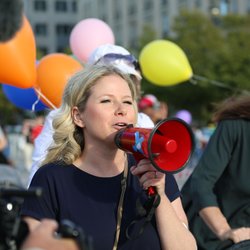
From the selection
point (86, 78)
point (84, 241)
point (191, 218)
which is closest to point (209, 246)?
point (191, 218)

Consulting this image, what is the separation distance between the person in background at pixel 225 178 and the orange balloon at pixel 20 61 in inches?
56.5

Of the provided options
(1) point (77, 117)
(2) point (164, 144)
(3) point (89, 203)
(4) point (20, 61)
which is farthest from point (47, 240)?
(4) point (20, 61)

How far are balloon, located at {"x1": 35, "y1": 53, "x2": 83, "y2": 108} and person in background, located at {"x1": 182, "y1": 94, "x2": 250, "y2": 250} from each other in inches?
59.1

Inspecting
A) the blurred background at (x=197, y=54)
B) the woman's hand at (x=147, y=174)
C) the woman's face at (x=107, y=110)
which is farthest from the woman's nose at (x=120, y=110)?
the blurred background at (x=197, y=54)

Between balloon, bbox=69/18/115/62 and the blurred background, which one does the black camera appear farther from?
the blurred background

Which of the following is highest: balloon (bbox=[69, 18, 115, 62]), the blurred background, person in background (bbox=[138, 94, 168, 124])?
balloon (bbox=[69, 18, 115, 62])

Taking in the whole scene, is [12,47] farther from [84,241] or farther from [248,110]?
[84,241]

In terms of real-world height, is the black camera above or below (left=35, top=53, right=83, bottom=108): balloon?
above

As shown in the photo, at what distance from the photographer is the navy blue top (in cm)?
208

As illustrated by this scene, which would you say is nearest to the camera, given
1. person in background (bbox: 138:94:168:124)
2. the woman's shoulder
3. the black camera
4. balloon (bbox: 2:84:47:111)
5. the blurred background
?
the black camera

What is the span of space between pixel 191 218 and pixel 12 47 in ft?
5.27

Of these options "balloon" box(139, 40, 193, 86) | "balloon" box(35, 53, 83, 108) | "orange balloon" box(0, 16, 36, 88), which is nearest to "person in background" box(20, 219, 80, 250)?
"orange balloon" box(0, 16, 36, 88)

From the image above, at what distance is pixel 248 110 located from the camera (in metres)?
3.03

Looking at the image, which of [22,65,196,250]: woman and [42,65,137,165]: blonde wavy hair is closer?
[22,65,196,250]: woman
